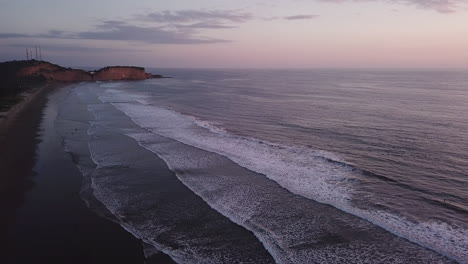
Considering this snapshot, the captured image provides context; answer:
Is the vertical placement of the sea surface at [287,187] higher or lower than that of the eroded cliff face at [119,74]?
lower

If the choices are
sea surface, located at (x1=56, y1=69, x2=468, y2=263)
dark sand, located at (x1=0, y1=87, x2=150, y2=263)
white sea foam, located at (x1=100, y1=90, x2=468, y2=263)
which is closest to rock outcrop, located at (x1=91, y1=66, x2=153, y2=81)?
white sea foam, located at (x1=100, y1=90, x2=468, y2=263)

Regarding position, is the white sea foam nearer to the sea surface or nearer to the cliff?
the sea surface

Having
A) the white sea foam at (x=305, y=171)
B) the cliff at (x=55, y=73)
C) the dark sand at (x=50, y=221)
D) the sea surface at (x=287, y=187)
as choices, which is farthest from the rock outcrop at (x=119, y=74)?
the dark sand at (x=50, y=221)

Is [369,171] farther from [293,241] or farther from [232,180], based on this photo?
[293,241]

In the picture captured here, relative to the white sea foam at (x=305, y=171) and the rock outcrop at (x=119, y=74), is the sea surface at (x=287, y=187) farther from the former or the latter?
the rock outcrop at (x=119, y=74)

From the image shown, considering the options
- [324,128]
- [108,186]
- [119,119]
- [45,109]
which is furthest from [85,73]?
[108,186]

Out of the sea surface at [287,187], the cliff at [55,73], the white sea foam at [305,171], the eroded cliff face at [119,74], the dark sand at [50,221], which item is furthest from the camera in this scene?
the eroded cliff face at [119,74]
